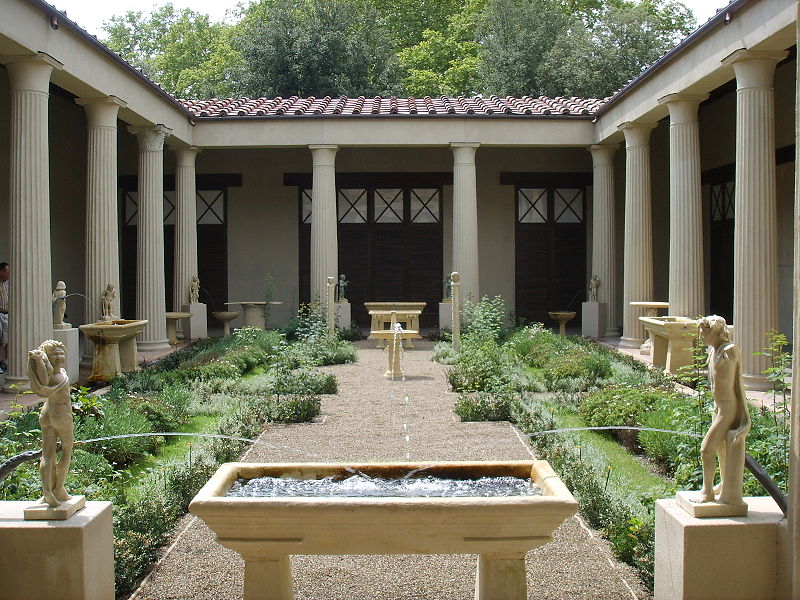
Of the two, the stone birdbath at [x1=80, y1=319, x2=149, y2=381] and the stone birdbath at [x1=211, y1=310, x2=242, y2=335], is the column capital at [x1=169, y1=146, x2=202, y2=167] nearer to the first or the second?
the stone birdbath at [x1=211, y1=310, x2=242, y2=335]

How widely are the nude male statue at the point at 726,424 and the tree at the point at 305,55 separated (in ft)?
87.7

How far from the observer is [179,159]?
18078mm

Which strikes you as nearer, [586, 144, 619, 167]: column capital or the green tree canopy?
[586, 144, 619, 167]: column capital

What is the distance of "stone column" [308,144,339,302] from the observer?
18156 millimetres

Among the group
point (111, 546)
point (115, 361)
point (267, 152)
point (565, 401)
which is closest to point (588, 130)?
point (267, 152)

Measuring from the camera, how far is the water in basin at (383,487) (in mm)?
4480

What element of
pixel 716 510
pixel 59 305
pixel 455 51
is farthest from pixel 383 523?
pixel 455 51

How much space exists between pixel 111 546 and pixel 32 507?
46cm

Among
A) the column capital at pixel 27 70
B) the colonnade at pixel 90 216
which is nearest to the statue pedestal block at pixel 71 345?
the colonnade at pixel 90 216

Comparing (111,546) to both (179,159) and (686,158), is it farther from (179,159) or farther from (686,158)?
(179,159)

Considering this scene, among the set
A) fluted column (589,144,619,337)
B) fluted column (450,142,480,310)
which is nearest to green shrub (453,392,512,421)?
fluted column (450,142,480,310)

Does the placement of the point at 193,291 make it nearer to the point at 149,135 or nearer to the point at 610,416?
the point at 149,135

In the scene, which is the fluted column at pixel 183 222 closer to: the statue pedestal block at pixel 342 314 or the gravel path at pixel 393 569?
the statue pedestal block at pixel 342 314

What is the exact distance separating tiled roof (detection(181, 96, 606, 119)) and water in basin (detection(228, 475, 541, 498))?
14117mm
